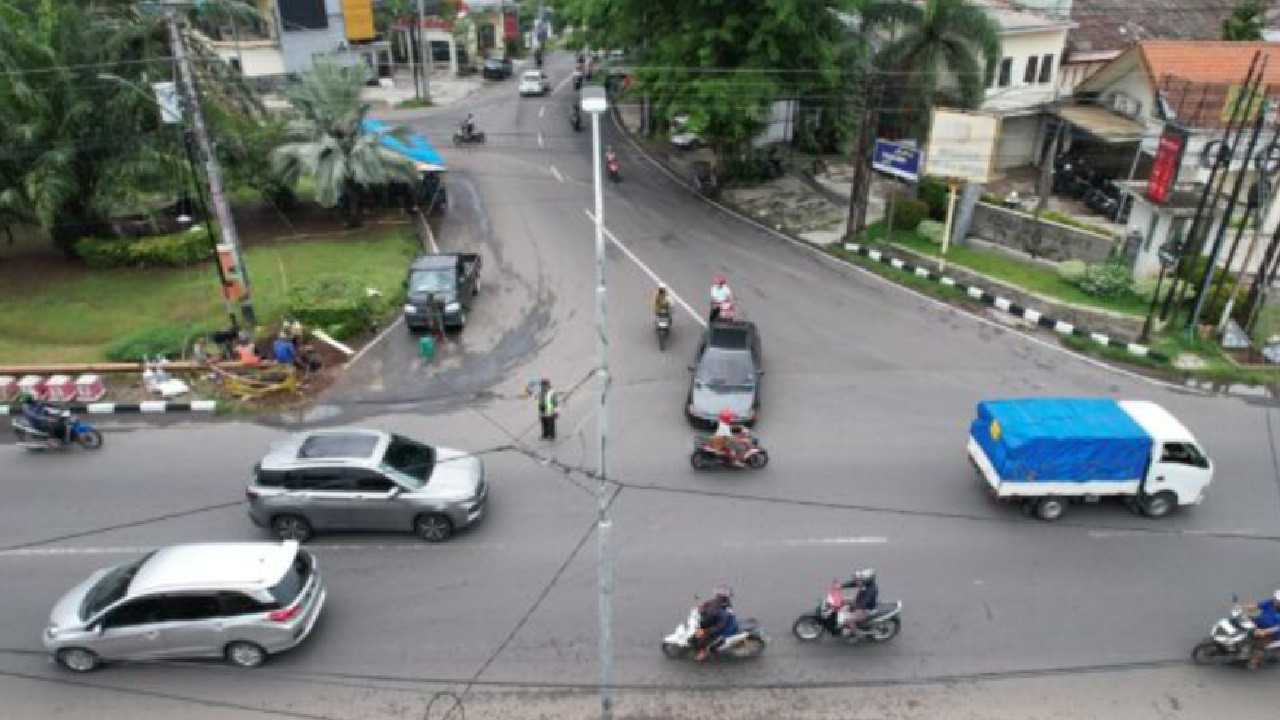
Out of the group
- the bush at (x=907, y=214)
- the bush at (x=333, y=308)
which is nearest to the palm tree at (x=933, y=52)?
the bush at (x=907, y=214)

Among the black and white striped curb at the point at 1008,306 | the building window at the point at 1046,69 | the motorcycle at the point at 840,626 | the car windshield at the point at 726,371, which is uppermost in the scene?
the building window at the point at 1046,69

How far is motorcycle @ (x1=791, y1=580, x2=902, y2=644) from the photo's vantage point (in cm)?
1330

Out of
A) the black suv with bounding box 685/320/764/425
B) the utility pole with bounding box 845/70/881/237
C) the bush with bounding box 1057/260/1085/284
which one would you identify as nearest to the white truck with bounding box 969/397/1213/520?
the black suv with bounding box 685/320/764/425

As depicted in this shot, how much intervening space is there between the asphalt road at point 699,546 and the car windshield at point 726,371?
3.29 feet

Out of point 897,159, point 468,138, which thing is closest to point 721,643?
point 897,159

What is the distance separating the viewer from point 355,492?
51.2 ft

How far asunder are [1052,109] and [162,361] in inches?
1427

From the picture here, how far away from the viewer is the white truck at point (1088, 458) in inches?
614

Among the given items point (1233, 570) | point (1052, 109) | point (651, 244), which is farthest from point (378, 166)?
point (1052, 109)

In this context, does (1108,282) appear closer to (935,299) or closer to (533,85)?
(935,299)

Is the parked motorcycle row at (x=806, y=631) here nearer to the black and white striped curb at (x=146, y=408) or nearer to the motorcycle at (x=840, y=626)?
the motorcycle at (x=840, y=626)

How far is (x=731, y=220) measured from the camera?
33469mm

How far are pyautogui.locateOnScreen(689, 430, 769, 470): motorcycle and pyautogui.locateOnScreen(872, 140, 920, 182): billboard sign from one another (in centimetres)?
1482

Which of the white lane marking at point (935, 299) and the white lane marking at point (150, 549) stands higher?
the white lane marking at point (935, 299)
